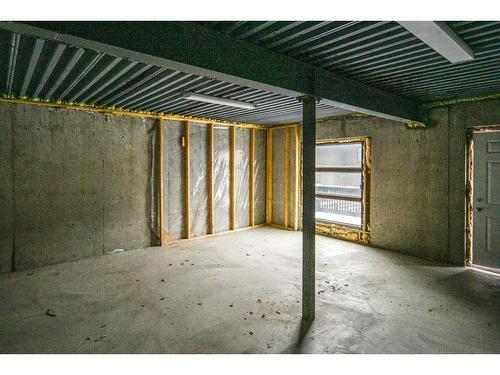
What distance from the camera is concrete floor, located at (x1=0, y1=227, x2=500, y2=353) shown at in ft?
9.20

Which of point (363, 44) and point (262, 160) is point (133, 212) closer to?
point (262, 160)

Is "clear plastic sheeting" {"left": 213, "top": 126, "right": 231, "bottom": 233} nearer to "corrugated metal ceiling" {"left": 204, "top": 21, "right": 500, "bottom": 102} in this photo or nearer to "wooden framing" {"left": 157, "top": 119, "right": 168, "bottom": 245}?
"wooden framing" {"left": 157, "top": 119, "right": 168, "bottom": 245}

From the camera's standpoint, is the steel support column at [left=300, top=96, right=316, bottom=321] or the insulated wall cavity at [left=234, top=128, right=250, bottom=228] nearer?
the steel support column at [left=300, top=96, right=316, bottom=321]

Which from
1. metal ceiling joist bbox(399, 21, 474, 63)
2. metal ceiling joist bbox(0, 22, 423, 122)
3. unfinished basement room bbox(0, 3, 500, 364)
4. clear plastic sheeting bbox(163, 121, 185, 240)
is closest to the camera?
metal ceiling joist bbox(0, 22, 423, 122)

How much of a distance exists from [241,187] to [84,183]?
12.0 feet

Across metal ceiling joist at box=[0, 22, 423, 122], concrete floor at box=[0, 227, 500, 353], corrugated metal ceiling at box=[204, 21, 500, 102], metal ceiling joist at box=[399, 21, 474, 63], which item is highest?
corrugated metal ceiling at box=[204, 21, 500, 102]

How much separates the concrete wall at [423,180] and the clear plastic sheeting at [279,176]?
2.01 m

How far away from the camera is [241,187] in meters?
7.84

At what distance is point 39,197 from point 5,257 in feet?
3.38

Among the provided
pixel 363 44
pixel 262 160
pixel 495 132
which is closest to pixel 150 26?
pixel 363 44

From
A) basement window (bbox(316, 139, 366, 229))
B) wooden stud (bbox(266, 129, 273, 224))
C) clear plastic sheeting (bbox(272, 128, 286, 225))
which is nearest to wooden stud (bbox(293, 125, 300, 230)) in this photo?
clear plastic sheeting (bbox(272, 128, 286, 225))

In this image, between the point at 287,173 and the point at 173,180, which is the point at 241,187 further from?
the point at 173,180

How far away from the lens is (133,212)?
604 cm

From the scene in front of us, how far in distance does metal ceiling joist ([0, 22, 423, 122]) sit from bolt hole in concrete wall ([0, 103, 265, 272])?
3.75 m
